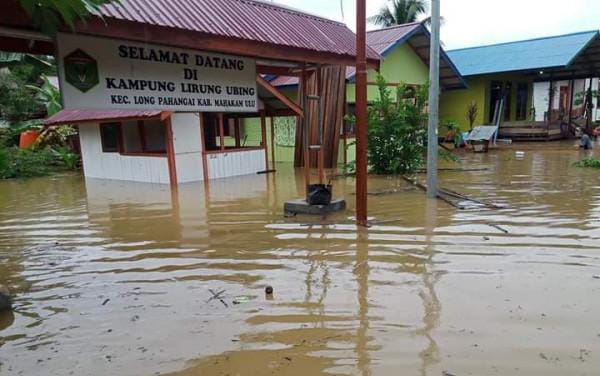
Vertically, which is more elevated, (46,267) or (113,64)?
(113,64)

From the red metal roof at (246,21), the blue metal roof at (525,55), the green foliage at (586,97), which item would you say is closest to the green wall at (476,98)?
the blue metal roof at (525,55)

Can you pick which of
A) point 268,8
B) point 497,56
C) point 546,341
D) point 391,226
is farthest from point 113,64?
point 497,56

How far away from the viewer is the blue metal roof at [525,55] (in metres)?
21.4

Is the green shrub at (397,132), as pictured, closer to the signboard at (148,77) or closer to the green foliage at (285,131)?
the green foliage at (285,131)

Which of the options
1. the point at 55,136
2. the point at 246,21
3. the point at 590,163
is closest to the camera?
the point at 246,21

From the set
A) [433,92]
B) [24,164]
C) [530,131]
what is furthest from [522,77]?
[24,164]

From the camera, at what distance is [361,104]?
6090 mm

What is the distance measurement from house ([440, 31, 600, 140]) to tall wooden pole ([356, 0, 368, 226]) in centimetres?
1898

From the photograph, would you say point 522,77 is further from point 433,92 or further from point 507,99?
point 433,92

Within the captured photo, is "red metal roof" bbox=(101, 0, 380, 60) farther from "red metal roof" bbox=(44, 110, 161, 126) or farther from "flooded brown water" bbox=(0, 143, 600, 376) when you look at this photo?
"red metal roof" bbox=(44, 110, 161, 126)

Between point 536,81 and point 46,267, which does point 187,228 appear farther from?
point 536,81

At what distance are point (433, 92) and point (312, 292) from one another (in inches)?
205

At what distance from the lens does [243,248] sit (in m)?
5.63

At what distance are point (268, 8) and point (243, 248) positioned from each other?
367cm
